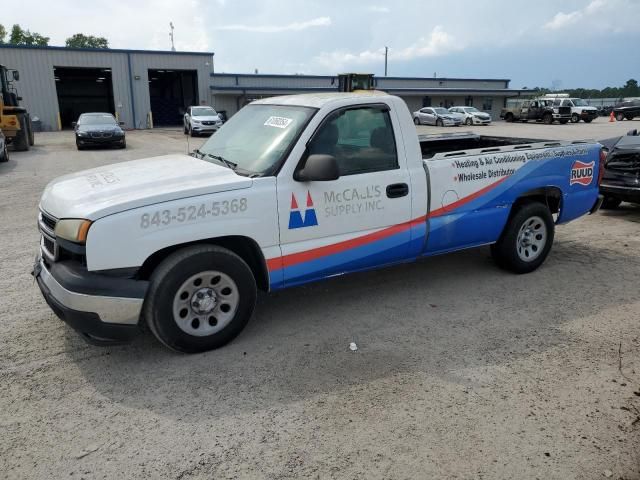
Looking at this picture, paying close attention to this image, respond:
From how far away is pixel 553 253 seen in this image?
6414mm

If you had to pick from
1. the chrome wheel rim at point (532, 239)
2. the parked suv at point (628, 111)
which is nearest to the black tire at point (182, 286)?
the chrome wheel rim at point (532, 239)

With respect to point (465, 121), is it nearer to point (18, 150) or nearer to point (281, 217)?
point (18, 150)

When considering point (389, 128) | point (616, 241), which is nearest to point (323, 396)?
point (389, 128)

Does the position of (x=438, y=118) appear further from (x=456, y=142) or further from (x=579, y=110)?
(x=456, y=142)

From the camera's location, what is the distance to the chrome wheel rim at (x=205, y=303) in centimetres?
370

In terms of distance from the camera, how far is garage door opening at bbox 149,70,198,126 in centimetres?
4506

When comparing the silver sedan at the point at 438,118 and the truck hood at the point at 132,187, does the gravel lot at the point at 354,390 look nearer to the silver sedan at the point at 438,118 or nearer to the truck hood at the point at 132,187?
the truck hood at the point at 132,187

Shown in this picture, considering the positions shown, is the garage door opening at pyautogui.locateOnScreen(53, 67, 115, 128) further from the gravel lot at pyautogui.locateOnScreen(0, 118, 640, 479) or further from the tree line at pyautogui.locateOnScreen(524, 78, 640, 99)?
the tree line at pyautogui.locateOnScreen(524, 78, 640, 99)

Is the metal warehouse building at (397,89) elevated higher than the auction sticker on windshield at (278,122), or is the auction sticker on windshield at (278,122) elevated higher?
the metal warehouse building at (397,89)

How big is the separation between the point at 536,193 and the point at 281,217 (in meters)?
3.09

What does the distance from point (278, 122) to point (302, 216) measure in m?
0.92

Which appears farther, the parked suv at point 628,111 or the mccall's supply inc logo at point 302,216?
the parked suv at point 628,111

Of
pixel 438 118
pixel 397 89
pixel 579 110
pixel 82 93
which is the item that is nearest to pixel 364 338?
pixel 438 118

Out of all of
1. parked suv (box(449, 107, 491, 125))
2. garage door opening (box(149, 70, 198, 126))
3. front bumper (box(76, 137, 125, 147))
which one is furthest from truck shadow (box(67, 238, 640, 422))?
garage door opening (box(149, 70, 198, 126))
